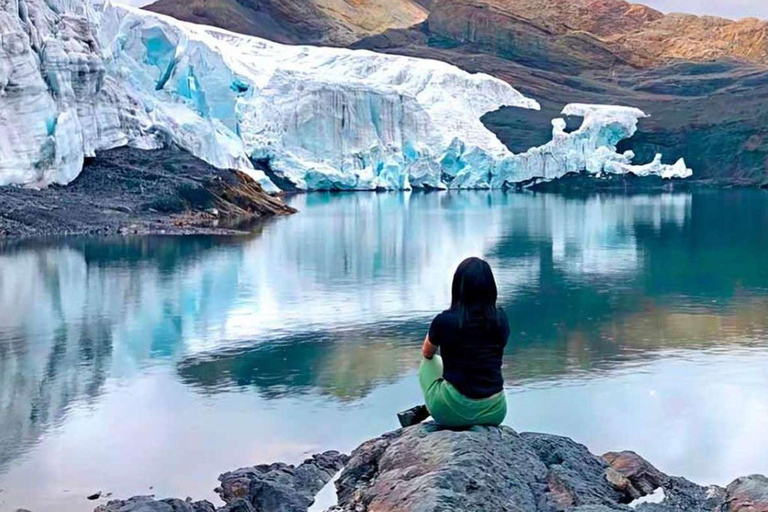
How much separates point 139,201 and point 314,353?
13.5 metres

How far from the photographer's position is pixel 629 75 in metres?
59.1

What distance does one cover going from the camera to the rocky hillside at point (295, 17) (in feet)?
210

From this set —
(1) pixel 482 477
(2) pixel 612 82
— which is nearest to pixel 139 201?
(1) pixel 482 477

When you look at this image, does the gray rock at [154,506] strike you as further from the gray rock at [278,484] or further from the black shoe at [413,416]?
the black shoe at [413,416]

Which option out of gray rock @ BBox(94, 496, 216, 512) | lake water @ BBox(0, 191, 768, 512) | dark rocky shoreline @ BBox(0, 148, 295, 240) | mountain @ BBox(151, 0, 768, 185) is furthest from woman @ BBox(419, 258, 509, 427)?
mountain @ BBox(151, 0, 768, 185)

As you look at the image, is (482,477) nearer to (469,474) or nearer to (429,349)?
(469,474)

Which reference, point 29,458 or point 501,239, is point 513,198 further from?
point 29,458

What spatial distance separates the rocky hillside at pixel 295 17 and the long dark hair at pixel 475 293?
61885 millimetres

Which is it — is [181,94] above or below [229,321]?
above

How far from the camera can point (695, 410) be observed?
7.19 meters

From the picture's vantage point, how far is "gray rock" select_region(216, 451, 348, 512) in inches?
176

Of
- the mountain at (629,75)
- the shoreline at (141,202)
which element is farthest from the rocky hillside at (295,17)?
the shoreline at (141,202)

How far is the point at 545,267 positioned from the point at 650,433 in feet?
28.7

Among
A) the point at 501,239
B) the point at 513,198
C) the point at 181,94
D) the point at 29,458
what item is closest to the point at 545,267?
the point at 501,239
